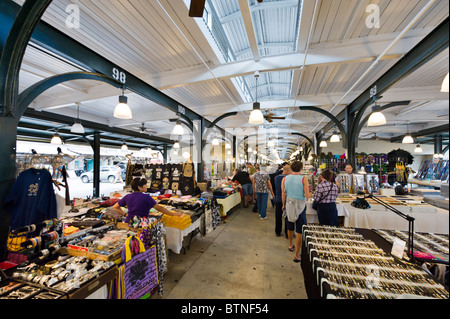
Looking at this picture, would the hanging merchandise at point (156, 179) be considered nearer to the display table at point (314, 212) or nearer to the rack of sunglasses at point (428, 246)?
the display table at point (314, 212)

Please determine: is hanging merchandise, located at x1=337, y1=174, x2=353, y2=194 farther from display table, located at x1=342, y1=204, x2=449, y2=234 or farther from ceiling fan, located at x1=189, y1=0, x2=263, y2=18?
ceiling fan, located at x1=189, y1=0, x2=263, y2=18

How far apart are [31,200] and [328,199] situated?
4.45 m

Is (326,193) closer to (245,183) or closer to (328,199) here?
(328,199)

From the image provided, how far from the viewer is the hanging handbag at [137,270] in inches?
79.5

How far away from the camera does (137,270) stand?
2141 mm

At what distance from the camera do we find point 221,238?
4297 mm

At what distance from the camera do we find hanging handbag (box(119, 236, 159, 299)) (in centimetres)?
202

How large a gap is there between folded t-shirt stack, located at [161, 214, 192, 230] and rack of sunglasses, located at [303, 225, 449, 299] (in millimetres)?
2139

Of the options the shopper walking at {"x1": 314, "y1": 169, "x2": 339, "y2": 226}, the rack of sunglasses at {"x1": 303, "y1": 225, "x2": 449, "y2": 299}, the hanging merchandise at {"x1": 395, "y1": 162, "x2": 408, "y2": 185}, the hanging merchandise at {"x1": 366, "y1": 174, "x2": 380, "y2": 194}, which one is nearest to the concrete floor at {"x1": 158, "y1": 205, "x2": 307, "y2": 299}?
the shopper walking at {"x1": 314, "y1": 169, "x2": 339, "y2": 226}

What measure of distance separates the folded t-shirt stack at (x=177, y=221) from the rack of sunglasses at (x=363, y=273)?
214 centimetres

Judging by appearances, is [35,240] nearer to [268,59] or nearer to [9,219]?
[9,219]

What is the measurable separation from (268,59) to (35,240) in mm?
4439
